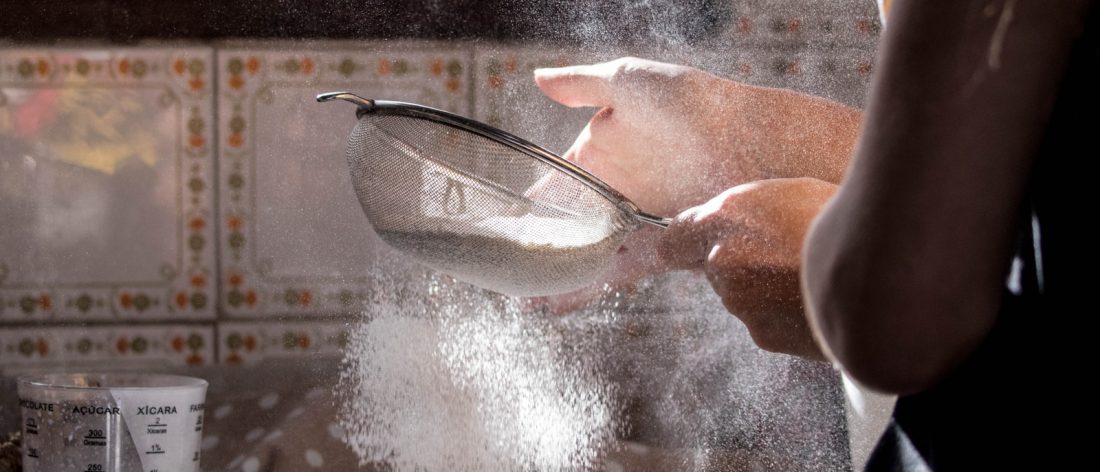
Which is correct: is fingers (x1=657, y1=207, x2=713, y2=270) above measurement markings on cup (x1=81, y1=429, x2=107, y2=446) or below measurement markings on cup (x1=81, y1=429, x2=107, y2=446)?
above

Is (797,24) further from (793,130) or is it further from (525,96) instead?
(525,96)

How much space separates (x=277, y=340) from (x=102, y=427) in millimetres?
206

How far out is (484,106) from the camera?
744 mm

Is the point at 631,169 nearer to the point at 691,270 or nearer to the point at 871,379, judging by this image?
the point at 691,270

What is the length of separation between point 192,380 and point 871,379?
1.80 ft

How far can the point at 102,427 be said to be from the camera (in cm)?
56

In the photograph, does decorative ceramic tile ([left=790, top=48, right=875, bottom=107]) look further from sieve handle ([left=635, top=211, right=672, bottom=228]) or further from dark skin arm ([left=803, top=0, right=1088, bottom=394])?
dark skin arm ([left=803, top=0, right=1088, bottom=394])

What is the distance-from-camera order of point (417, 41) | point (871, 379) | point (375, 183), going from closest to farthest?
1. point (871, 379)
2. point (375, 183)
3. point (417, 41)

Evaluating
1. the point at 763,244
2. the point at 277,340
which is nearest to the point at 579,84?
the point at 763,244

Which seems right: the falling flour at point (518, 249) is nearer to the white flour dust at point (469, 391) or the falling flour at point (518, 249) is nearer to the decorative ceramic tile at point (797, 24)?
the white flour dust at point (469, 391)

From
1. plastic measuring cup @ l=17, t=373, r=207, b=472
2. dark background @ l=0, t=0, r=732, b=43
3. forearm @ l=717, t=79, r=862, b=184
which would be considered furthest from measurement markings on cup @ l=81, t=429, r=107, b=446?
forearm @ l=717, t=79, r=862, b=184

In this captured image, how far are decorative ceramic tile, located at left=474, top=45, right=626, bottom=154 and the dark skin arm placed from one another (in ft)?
1.58

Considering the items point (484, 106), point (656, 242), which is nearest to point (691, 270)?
point (656, 242)

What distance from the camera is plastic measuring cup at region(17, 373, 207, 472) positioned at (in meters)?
0.56
